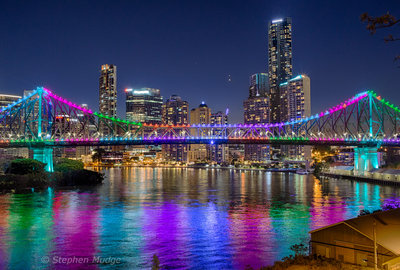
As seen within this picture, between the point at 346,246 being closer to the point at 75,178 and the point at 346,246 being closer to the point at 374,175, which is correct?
the point at 75,178

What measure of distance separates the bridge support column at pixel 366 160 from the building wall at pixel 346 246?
8282cm

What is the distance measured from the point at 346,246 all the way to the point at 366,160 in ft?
286

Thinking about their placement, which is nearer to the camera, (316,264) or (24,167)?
(316,264)

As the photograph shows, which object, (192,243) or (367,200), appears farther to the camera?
(367,200)

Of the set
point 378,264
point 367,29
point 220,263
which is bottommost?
point 220,263

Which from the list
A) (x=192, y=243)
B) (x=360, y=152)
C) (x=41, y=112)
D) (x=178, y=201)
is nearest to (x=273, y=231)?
(x=192, y=243)

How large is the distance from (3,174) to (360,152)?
7728 cm

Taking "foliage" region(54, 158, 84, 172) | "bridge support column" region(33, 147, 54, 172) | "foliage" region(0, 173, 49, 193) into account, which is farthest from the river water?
"bridge support column" region(33, 147, 54, 172)

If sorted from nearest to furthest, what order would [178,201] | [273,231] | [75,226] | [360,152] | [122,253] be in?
[122,253]
[273,231]
[75,226]
[178,201]
[360,152]

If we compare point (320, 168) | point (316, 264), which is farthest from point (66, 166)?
point (320, 168)

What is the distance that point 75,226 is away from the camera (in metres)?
34.9

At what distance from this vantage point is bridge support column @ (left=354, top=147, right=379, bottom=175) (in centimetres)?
9662

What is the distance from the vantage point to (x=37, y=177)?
68562 millimetres

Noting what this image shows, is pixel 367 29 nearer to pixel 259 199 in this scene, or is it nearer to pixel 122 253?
pixel 122 253
